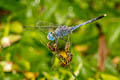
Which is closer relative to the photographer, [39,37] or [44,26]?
[44,26]

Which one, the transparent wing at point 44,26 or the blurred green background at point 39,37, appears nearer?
the transparent wing at point 44,26

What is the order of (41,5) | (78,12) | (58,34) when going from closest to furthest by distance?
(58,34)
(78,12)
(41,5)

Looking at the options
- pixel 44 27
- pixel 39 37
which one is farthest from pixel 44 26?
pixel 39 37

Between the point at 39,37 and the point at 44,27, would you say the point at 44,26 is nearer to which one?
the point at 44,27

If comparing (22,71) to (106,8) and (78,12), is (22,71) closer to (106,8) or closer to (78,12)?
(78,12)

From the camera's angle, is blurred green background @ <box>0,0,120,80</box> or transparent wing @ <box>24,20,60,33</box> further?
blurred green background @ <box>0,0,120,80</box>

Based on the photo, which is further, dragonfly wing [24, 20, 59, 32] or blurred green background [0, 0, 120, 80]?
blurred green background [0, 0, 120, 80]

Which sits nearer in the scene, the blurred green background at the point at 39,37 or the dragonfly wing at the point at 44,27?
the dragonfly wing at the point at 44,27

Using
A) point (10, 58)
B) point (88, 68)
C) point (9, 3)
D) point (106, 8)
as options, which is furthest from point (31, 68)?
point (106, 8)
